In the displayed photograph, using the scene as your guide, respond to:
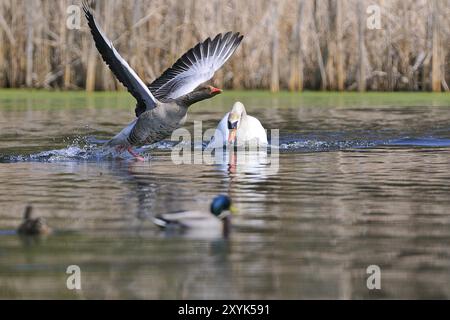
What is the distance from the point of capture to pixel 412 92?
2380 centimetres

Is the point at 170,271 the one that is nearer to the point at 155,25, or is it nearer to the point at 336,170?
the point at 336,170

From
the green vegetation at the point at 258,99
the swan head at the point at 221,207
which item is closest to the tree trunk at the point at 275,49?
the green vegetation at the point at 258,99

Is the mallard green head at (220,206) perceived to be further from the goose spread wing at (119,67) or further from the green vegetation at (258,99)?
the green vegetation at (258,99)

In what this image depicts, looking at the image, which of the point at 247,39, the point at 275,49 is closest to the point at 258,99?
the point at 275,49

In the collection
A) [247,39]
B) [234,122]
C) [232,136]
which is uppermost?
[247,39]

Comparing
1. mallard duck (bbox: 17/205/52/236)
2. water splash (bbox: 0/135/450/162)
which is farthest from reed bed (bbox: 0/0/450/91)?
mallard duck (bbox: 17/205/52/236)

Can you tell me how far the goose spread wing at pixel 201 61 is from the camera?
517 inches

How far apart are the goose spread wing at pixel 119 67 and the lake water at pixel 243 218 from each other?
0.74 m

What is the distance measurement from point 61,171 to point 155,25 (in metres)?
12.7

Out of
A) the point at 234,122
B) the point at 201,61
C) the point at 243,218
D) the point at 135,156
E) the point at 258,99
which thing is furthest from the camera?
the point at 258,99

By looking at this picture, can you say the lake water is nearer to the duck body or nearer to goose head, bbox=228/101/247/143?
the duck body

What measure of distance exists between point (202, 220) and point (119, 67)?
4.31 meters

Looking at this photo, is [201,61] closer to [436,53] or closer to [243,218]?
[243,218]

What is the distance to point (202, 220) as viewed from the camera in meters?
7.17
